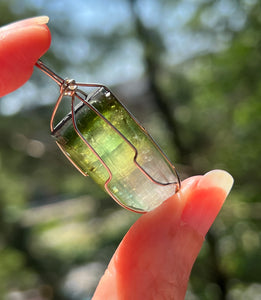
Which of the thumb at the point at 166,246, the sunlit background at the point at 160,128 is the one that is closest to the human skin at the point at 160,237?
the thumb at the point at 166,246

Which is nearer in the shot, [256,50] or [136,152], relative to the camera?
[136,152]

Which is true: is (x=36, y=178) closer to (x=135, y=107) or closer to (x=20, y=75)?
(x=135, y=107)

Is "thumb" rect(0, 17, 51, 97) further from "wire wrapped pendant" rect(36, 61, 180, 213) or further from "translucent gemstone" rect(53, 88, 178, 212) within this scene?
"translucent gemstone" rect(53, 88, 178, 212)

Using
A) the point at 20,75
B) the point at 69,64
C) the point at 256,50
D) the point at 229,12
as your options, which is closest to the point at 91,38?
the point at 69,64

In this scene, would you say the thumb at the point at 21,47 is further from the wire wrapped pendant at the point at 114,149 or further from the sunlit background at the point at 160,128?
the sunlit background at the point at 160,128

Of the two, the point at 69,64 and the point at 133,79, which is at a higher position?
the point at 69,64

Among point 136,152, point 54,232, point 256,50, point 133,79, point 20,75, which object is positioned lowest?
point 54,232

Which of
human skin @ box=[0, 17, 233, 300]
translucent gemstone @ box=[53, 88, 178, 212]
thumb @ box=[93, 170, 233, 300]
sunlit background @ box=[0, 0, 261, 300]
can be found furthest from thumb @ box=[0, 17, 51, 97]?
sunlit background @ box=[0, 0, 261, 300]
